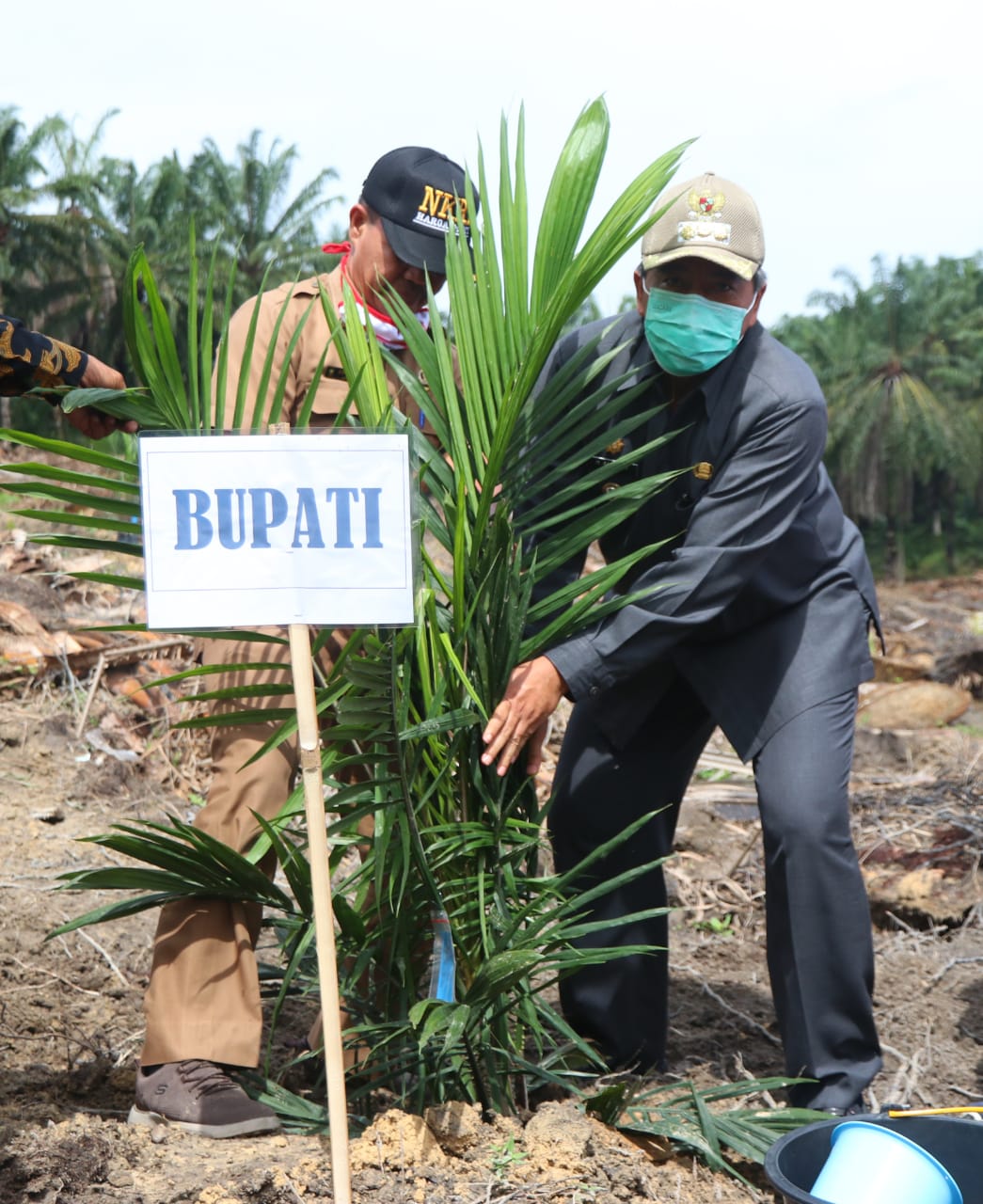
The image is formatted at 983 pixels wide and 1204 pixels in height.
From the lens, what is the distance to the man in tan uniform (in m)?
2.37

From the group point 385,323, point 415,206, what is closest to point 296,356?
point 385,323

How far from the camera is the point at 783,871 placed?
269 centimetres

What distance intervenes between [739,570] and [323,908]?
111 centimetres

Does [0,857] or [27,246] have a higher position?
[27,246]

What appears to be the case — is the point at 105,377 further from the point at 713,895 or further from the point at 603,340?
the point at 713,895

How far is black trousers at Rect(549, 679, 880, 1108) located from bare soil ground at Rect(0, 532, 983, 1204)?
0.25 m

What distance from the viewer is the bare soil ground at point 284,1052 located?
6.98 feet

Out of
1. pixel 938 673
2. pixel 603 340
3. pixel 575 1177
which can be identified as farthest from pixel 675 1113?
pixel 938 673

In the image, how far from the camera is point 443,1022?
2123 mm

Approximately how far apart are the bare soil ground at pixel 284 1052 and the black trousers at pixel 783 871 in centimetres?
25

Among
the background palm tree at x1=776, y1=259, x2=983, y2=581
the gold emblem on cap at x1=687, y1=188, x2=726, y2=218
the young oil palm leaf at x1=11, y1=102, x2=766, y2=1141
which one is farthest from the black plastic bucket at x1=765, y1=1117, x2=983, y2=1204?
the background palm tree at x1=776, y1=259, x2=983, y2=581

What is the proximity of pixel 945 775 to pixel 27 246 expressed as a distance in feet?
141

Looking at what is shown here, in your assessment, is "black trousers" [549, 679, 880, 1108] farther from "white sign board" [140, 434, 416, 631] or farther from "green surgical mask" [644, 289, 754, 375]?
"white sign board" [140, 434, 416, 631]

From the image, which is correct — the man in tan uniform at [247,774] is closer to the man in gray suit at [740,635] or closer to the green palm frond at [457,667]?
the green palm frond at [457,667]
